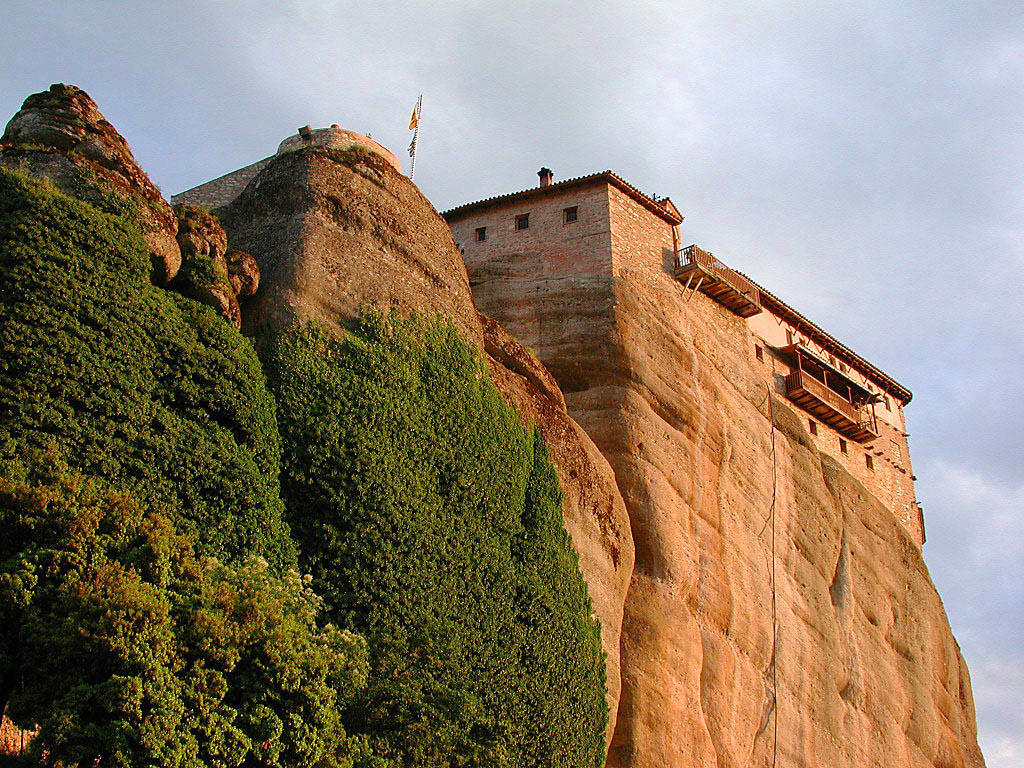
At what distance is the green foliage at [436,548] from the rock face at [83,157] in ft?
7.85

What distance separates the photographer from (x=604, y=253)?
29.0m

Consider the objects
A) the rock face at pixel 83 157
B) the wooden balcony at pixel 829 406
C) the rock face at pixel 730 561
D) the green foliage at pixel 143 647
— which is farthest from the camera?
the wooden balcony at pixel 829 406

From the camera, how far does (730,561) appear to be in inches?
1064

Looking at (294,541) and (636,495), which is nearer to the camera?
(294,541)

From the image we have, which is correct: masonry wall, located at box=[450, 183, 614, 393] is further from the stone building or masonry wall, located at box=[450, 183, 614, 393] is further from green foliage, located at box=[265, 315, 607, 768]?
green foliage, located at box=[265, 315, 607, 768]

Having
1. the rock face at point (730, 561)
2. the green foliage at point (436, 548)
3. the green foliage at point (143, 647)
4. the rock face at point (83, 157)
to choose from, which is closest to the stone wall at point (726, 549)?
the rock face at point (730, 561)

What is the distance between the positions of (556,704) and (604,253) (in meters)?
14.0

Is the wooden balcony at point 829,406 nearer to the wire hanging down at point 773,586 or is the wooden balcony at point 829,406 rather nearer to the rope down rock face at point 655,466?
the wire hanging down at point 773,586

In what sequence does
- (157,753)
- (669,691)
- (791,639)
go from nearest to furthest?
1. (157,753)
2. (669,691)
3. (791,639)

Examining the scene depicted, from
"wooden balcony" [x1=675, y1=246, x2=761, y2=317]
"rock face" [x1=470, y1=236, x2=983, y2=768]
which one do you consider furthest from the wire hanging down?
"wooden balcony" [x1=675, y1=246, x2=761, y2=317]

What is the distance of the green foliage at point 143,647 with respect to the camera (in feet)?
36.7

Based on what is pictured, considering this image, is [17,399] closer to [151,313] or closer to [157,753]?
[151,313]

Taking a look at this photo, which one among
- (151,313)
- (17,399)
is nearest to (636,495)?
(151,313)

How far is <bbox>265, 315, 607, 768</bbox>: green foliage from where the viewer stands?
51.2 ft
